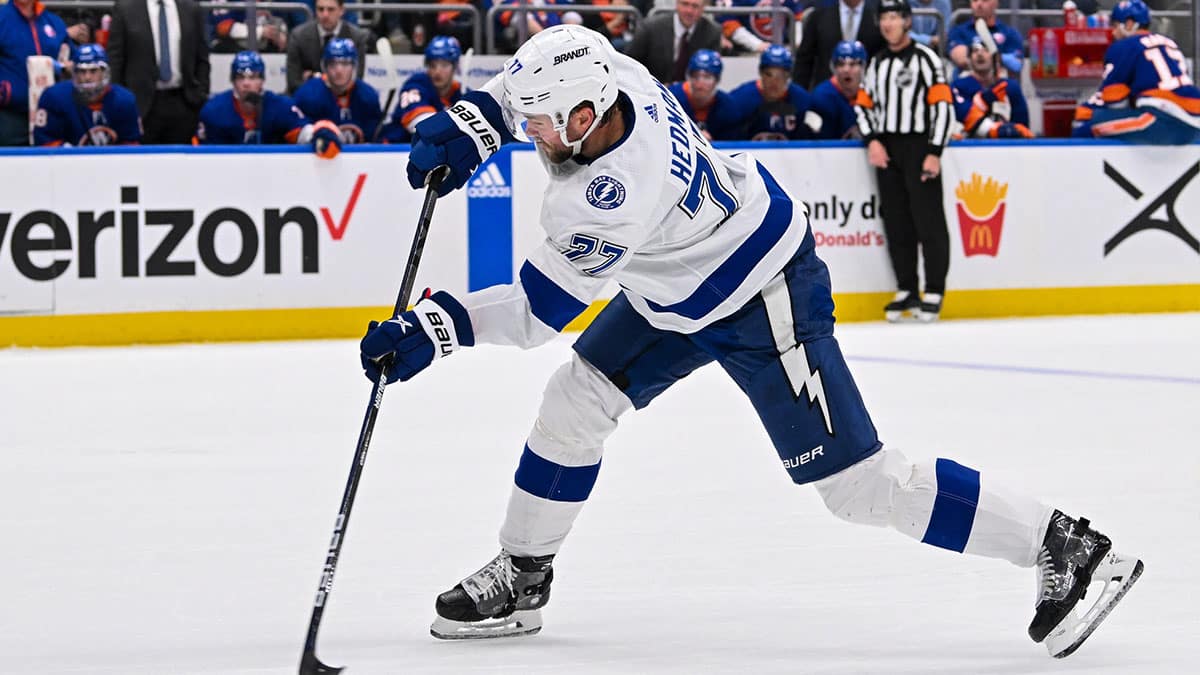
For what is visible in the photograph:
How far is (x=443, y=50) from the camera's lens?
9.36 m

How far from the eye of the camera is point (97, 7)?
9.76m

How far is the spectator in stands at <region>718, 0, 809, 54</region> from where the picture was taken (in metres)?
10.8

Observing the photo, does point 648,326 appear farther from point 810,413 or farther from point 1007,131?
point 1007,131

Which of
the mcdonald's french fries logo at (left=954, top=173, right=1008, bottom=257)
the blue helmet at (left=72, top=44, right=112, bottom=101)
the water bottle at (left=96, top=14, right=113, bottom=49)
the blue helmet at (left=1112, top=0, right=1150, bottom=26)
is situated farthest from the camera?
the blue helmet at (left=1112, top=0, right=1150, bottom=26)

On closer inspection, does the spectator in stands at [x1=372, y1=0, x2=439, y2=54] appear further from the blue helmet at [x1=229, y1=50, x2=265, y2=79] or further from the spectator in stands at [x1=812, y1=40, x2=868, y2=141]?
the spectator in stands at [x1=812, y1=40, x2=868, y2=141]

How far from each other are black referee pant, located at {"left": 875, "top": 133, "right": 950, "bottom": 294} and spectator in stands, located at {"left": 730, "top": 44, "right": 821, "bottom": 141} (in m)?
0.53

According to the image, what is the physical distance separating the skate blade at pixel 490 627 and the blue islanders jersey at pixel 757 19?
25.0ft

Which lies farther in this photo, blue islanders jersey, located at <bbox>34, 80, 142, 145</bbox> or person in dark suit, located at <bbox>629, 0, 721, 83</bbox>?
person in dark suit, located at <bbox>629, 0, 721, 83</bbox>

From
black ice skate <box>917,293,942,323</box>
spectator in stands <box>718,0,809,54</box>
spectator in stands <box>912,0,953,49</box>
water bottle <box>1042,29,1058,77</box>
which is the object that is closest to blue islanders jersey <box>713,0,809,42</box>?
spectator in stands <box>718,0,809,54</box>

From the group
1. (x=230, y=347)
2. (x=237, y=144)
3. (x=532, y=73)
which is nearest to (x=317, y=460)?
(x=532, y=73)

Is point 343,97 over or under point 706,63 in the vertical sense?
under

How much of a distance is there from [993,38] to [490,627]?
8.31 meters

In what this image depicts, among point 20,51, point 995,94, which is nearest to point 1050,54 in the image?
point 995,94

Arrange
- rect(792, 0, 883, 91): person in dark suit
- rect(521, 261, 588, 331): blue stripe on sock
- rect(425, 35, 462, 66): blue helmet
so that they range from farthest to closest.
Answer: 1. rect(792, 0, 883, 91): person in dark suit
2. rect(425, 35, 462, 66): blue helmet
3. rect(521, 261, 588, 331): blue stripe on sock
